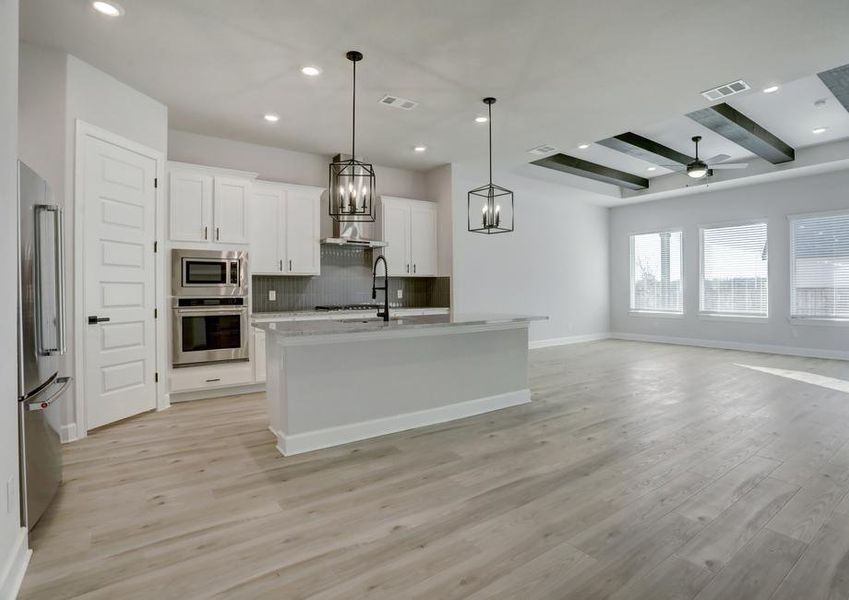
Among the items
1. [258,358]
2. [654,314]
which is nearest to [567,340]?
[654,314]

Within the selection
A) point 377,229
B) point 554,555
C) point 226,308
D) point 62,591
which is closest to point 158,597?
point 62,591

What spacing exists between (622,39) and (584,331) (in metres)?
6.94

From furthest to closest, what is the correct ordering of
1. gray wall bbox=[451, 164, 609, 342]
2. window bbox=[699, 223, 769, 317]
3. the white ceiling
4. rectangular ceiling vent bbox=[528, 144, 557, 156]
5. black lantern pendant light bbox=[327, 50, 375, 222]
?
window bbox=[699, 223, 769, 317]
gray wall bbox=[451, 164, 609, 342]
rectangular ceiling vent bbox=[528, 144, 557, 156]
black lantern pendant light bbox=[327, 50, 375, 222]
the white ceiling

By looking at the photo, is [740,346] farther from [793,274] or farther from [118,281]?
[118,281]

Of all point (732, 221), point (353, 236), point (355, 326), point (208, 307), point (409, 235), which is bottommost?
point (355, 326)

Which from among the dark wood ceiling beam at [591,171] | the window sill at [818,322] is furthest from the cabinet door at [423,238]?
the window sill at [818,322]

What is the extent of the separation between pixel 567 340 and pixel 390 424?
6.29 m

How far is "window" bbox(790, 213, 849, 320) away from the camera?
7.08 m

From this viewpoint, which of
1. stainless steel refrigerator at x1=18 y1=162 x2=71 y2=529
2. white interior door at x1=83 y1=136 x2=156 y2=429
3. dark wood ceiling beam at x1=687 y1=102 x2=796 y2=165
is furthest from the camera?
dark wood ceiling beam at x1=687 y1=102 x2=796 y2=165

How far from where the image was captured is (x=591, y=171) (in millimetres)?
7637

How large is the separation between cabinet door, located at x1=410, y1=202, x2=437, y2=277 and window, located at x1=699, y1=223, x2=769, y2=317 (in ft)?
17.8

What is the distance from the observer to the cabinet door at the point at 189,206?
467 cm

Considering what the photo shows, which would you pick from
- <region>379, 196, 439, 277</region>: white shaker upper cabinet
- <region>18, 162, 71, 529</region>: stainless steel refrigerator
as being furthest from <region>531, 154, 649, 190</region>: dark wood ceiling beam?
<region>18, 162, 71, 529</region>: stainless steel refrigerator

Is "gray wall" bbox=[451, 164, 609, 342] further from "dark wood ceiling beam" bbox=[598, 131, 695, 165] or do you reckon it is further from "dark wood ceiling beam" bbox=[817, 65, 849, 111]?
"dark wood ceiling beam" bbox=[817, 65, 849, 111]
